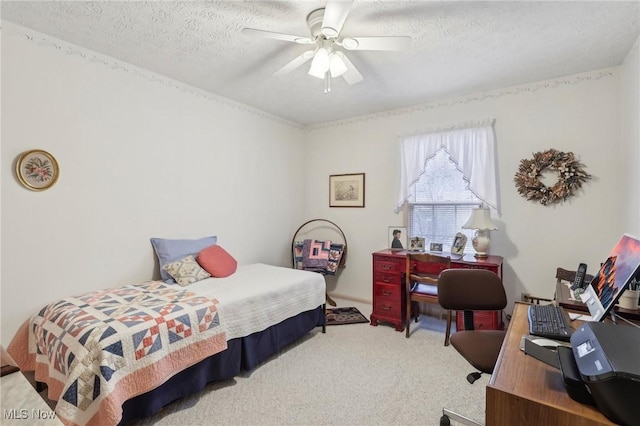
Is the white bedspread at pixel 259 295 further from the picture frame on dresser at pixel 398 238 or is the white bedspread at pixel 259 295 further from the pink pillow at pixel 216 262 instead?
the picture frame on dresser at pixel 398 238

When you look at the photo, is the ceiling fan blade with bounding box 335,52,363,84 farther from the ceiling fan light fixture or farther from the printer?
the printer

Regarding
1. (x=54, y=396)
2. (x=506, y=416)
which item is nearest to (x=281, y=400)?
(x=54, y=396)

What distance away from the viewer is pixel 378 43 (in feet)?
6.43

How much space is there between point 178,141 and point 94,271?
4.62 feet

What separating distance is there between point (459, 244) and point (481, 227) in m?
0.37

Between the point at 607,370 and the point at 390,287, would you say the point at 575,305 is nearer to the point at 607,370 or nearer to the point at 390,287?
the point at 607,370

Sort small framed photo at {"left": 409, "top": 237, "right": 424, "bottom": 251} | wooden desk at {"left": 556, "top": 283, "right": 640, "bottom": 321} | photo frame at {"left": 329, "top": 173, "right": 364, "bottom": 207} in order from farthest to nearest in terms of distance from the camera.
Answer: photo frame at {"left": 329, "top": 173, "right": 364, "bottom": 207} < small framed photo at {"left": 409, "top": 237, "right": 424, "bottom": 251} < wooden desk at {"left": 556, "top": 283, "right": 640, "bottom": 321}

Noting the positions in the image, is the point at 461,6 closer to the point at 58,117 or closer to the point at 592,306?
the point at 592,306

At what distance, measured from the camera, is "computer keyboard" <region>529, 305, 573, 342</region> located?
135cm

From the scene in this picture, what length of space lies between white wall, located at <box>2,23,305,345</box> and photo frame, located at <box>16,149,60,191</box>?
0.14ft

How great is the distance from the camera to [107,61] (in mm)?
2562

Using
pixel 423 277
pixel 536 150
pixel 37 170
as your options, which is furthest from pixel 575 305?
pixel 37 170

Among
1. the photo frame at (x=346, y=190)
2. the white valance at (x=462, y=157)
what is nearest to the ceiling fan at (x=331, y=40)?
the white valance at (x=462, y=157)

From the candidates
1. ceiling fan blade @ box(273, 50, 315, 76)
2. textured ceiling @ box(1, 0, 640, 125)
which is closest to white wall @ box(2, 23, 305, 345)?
textured ceiling @ box(1, 0, 640, 125)
